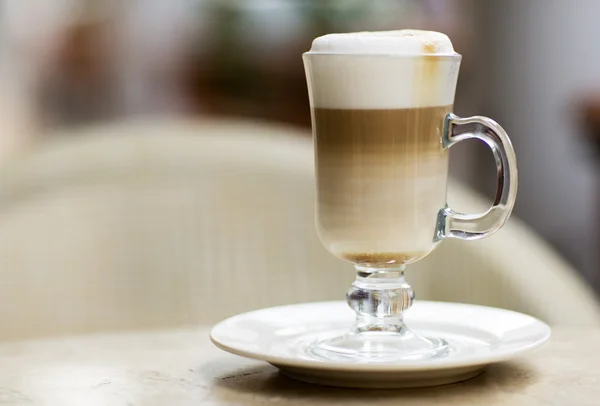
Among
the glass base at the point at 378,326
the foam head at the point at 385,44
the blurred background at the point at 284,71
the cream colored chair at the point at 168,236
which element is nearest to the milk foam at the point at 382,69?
the foam head at the point at 385,44

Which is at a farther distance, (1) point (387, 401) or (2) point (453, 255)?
(2) point (453, 255)

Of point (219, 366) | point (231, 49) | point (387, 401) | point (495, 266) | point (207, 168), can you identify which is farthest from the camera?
point (231, 49)

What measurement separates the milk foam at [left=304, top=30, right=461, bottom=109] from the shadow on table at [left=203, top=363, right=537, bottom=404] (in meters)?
0.18

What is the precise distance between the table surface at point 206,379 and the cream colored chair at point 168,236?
41 cm

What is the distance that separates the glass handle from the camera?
0.67m

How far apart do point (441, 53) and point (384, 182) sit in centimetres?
9

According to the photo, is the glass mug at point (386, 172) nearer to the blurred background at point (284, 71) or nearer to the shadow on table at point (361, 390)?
the shadow on table at point (361, 390)

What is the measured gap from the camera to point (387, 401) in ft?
1.91

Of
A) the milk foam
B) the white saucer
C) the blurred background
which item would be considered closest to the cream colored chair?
the white saucer

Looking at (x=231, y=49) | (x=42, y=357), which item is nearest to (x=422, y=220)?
(x=42, y=357)

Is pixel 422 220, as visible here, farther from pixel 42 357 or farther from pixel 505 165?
pixel 42 357

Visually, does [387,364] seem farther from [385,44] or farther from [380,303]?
[385,44]

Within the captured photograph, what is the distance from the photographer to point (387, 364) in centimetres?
58

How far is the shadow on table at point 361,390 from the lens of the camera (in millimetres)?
593
